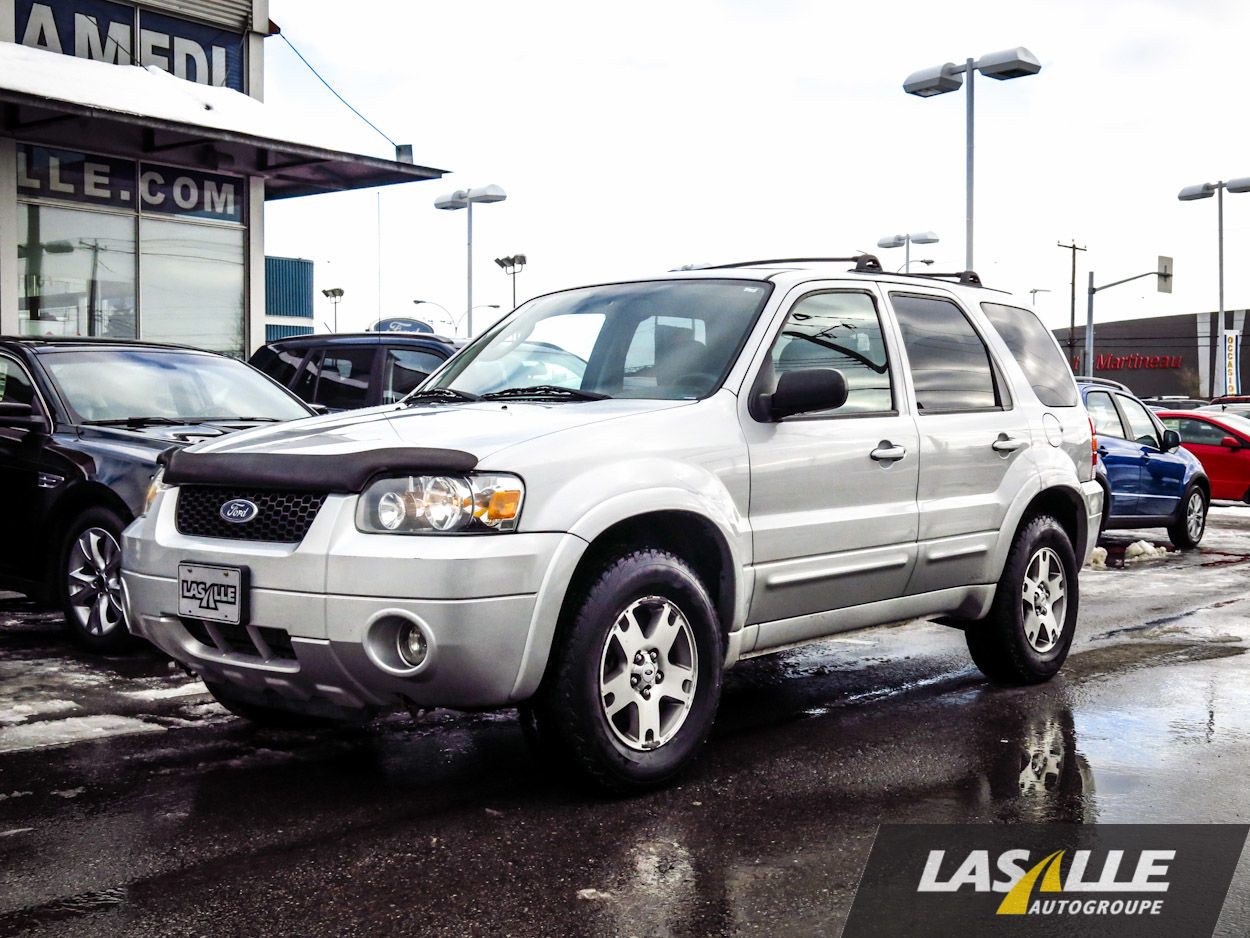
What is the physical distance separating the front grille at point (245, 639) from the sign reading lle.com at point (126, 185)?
558 inches

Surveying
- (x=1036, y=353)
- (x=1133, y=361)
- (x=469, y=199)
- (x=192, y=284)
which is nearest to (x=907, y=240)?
(x=469, y=199)

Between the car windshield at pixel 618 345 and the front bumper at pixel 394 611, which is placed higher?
the car windshield at pixel 618 345

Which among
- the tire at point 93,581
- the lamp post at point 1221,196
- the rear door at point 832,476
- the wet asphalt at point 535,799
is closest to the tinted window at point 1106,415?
the wet asphalt at point 535,799

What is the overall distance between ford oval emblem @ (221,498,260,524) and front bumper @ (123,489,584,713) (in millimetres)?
90

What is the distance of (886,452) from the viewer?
551cm

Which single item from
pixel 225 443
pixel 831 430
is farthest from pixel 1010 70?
pixel 225 443

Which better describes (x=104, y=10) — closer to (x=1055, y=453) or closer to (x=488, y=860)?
(x=1055, y=453)

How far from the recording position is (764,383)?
515 cm

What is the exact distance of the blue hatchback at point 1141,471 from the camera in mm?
13023

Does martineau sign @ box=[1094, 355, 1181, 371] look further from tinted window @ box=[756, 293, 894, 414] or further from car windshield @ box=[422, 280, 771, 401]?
car windshield @ box=[422, 280, 771, 401]

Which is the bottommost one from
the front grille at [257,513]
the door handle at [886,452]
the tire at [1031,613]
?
the tire at [1031,613]

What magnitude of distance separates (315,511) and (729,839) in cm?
165

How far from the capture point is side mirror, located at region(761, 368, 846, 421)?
193 inches

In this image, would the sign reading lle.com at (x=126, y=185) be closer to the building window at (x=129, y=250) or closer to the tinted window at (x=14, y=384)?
the building window at (x=129, y=250)
